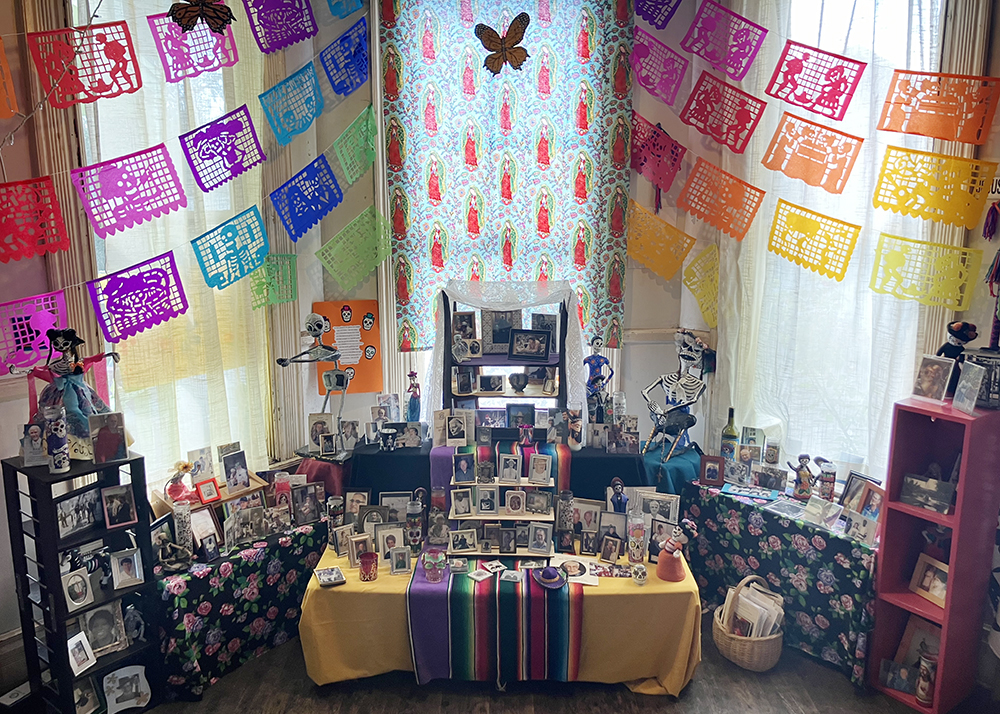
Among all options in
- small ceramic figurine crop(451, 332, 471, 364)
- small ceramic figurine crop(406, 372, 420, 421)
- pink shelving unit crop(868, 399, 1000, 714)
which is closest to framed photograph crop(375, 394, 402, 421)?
small ceramic figurine crop(406, 372, 420, 421)

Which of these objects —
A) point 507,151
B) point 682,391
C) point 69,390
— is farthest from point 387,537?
point 507,151

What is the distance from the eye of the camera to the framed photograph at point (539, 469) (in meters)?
3.76

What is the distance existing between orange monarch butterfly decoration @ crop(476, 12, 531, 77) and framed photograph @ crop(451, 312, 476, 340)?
1.41 m

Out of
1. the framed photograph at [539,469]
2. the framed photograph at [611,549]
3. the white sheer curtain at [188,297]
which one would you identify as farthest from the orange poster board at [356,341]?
the framed photograph at [611,549]

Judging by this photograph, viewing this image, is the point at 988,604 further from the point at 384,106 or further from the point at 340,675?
the point at 384,106

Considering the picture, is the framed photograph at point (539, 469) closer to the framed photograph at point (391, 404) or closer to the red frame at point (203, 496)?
the framed photograph at point (391, 404)

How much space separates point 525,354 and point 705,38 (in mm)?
2029

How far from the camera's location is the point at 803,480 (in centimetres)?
386

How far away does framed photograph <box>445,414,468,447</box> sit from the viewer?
3900 millimetres

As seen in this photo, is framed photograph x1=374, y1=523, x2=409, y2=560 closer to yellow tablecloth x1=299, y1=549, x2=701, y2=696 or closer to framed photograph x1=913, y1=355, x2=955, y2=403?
yellow tablecloth x1=299, y1=549, x2=701, y2=696

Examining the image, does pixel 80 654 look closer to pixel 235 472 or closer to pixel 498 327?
pixel 235 472

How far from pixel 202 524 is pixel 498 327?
1768 mm

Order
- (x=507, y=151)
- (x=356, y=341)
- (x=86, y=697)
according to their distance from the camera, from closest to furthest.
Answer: (x=86, y=697)
(x=507, y=151)
(x=356, y=341)

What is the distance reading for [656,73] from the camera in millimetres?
4219
